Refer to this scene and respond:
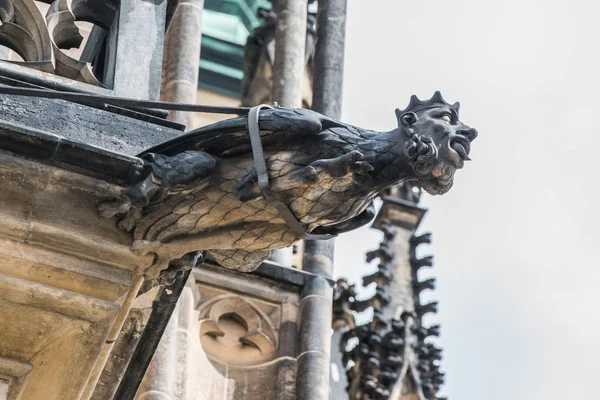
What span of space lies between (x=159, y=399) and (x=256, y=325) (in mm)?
1058

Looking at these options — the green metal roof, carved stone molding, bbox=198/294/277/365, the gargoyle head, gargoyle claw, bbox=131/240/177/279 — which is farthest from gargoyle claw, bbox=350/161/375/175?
the green metal roof

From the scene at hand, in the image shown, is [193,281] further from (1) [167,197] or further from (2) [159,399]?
(1) [167,197]

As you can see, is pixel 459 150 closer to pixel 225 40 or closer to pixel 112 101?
pixel 112 101

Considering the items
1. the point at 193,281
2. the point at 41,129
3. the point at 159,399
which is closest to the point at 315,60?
the point at 193,281

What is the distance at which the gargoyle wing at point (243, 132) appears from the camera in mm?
9047

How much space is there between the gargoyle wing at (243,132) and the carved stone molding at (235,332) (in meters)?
4.42

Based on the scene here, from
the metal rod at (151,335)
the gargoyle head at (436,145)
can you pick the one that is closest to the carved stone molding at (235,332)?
the metal rod at (151,335)

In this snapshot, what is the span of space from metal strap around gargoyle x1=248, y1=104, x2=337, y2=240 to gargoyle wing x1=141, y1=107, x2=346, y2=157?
0.02 metres

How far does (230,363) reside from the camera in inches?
531

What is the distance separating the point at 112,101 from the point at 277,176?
2.15 ft

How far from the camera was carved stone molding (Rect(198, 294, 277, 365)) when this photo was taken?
1352cm

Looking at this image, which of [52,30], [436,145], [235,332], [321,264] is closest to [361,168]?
[436,145]

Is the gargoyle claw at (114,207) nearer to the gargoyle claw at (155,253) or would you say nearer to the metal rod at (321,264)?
the gargoyle claw at (155,253)

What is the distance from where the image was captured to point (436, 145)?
9.01 m
